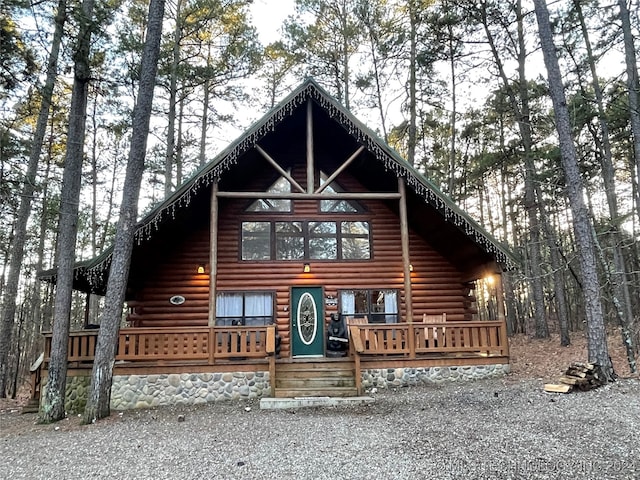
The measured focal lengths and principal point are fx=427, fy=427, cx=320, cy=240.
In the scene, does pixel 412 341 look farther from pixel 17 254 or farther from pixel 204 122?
pixel 204 122

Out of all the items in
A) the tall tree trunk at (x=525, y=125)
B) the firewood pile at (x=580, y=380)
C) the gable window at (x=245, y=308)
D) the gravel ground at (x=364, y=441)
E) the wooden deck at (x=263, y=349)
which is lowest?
the gravel ground at (x=364, y=441)

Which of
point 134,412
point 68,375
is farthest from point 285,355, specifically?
point 68,375

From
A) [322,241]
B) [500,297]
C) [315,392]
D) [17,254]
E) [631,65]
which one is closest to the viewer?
[315,392]

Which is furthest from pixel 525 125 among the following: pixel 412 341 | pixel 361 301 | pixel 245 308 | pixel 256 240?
pixel 245 308

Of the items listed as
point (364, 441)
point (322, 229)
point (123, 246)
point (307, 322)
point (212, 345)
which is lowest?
point (364, 441)

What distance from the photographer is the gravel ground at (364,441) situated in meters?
4.06

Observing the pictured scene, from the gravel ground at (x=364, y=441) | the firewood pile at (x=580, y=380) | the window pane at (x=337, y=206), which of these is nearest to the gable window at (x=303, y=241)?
the window pane at (x=337, y=206)

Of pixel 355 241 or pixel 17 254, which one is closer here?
pixel 17 254

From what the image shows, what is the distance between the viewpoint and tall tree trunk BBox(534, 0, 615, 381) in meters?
7.26

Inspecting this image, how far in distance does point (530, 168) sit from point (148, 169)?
491 inches

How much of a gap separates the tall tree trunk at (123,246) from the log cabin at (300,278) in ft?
3.45

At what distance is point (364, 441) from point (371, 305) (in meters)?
5.80

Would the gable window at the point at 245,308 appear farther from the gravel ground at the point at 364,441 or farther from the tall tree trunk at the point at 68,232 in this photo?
the tall tree trunk at the point at 68,232

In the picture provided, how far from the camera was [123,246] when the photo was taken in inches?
281
